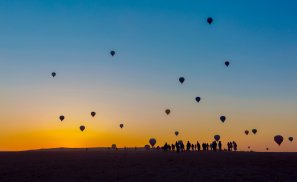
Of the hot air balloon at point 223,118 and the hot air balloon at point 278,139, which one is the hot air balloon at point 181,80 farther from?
the hot air balloon at point 278,139

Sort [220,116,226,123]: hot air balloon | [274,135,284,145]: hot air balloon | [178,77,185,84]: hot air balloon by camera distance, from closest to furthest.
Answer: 1. [274,135,284,145]: hot air balloon
2. [178,77,185,84]: hot air balloon
3. [220,116,226,123]: hot air balloon

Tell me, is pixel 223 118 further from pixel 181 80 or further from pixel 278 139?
pixel 181 80

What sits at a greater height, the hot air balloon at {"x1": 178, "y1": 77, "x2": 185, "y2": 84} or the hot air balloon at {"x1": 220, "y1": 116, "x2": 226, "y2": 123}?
the hot air balloon at {"x1": 178, "y1": 77, "x2": 185, "y2": 84}

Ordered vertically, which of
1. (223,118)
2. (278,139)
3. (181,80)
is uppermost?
(181,80)

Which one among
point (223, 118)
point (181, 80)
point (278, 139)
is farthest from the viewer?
point (223, 118)

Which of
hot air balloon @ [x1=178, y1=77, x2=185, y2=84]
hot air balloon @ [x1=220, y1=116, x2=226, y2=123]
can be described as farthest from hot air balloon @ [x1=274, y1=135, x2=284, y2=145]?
hot air balloon @ [x1=178, y1=77, x2=185, y2=84]

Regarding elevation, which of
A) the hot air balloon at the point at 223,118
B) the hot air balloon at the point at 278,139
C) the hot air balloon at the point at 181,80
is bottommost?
the hot air balloon at the point at 278,139

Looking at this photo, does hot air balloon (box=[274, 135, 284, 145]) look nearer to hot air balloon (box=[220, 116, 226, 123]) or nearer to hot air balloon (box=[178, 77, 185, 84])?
hot air balloon (box=[220, 116, 226, 123])

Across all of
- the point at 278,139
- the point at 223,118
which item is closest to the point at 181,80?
the point at 223,118

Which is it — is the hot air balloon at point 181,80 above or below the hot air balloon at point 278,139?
above

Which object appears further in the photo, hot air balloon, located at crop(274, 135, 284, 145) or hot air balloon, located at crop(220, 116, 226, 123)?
hot air balloon, located at crop(220, 116, 226, 123)

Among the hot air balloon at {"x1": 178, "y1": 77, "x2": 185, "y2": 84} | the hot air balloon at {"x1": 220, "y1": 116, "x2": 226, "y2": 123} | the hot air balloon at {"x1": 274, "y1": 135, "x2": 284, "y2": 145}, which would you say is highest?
the hot air balloon at {"x1": 178, "y1": 77, "x2": 185, "y2": 84}

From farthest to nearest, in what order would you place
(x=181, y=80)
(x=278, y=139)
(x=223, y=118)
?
(x=223, y=118), (x=181, y=80), (x=278, y=139)

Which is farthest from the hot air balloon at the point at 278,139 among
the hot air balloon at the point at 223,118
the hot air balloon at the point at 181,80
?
the hot air balloon at the point at 181,80
